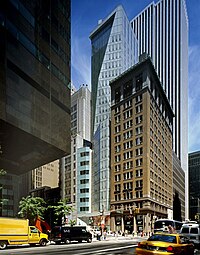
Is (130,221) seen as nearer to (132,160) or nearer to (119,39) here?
(132,160)

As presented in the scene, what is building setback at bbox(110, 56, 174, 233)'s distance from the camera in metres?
108

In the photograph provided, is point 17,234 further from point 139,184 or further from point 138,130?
point 138,130

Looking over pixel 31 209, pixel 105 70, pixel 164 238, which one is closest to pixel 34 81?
pixel 31 209

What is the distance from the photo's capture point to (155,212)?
112750mm

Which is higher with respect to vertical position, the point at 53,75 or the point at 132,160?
the point at 53,75

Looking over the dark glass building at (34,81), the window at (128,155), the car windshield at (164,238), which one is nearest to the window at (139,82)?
the window at (128,155)

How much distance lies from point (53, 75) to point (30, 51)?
23.4 feet

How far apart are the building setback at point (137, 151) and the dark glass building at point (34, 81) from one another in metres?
44.7

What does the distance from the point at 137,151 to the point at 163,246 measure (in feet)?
309

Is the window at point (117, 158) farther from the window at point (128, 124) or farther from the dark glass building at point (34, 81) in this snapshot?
the dark glass building at point (34, 81)

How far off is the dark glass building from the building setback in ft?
147

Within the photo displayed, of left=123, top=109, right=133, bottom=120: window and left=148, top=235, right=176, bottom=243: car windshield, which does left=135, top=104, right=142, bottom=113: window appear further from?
left=148, top=235, right=176, bottom=243: car windshield

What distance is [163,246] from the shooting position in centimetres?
1858

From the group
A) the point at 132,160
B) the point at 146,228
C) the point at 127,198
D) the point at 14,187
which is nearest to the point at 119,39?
the point at 132,160
